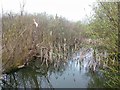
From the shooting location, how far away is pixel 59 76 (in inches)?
→ 336

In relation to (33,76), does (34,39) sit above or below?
above

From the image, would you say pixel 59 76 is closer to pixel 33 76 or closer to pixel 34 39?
pixel 33 76

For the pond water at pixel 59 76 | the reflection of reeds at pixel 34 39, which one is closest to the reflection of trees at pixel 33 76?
the pond water at pixel 59 76

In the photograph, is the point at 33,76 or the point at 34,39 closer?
the point at 33,76

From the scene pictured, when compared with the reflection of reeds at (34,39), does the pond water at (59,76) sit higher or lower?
lower

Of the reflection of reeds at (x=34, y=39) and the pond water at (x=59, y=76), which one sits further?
the pond water at (x=59, y=76)

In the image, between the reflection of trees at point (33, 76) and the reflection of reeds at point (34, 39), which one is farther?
the reflection of trees at point (33, 76)

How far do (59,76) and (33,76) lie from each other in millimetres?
898

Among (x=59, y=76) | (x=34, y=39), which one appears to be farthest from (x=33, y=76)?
(x=34, y=39)

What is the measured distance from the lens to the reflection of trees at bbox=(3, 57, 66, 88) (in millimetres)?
7578

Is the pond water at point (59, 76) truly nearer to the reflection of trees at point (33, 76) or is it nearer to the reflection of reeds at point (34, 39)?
the reflection of trees at point (33, 76)

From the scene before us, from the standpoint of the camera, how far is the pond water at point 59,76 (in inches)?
299

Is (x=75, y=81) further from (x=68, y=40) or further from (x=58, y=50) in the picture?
(x=68, y=40)

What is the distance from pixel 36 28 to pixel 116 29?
575 centimetres
